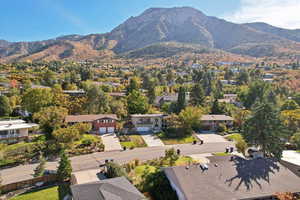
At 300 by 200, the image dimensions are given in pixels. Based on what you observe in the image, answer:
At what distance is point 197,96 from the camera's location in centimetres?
6247

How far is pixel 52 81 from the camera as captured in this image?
7756 cm

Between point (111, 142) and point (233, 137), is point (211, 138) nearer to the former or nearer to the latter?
point (233, 137)

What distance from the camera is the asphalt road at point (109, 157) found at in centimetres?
2815

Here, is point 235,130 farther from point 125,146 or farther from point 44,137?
point 44,137

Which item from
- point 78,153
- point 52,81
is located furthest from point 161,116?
point 52,81

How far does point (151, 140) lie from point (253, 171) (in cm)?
2201

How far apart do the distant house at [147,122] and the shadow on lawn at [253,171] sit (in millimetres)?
24678

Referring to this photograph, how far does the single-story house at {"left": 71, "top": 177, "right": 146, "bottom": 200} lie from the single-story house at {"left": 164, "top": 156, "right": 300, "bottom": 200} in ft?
13.7

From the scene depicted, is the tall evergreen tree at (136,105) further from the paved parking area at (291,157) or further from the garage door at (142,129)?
the paved parking area at (291,157)

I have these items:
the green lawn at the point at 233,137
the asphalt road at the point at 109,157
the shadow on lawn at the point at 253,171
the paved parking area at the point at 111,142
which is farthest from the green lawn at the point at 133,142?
the shadow on lawn at the point at 253,171

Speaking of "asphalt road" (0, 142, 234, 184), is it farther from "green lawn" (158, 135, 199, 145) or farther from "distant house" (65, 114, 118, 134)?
"distant house" (65, 114, 118, 134)

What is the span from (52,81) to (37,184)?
2275 inches

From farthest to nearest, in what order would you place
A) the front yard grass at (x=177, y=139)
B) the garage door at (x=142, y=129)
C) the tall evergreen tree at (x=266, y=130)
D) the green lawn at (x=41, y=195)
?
the garage door at (x=142, y=129) → the front yard grass at (x=177, y=139) → the tall evergreen tree at (x=266, y=130) → the green lawn at (x=41, y=195)

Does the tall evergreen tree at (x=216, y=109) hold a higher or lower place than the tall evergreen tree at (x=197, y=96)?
lower
